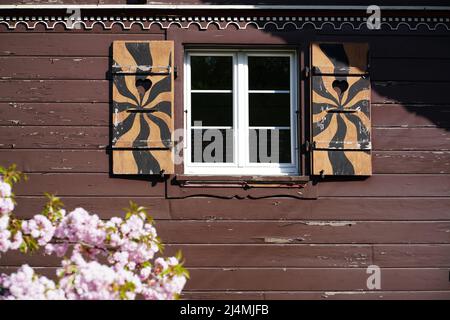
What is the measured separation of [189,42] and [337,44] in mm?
1223

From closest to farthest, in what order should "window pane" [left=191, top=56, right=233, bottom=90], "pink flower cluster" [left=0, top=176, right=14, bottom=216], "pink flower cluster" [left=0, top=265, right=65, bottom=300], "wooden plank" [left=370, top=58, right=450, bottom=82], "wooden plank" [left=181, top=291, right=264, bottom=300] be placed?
1. "pink flower cluster" [left=0, top=265, right=65, bottom=300]
2. "pink flower cluster" [left=0, top=176, right=14, bottom=216]
3. "wooden plank" [left=181, top=291, right=264, bottom=300]
4. "wooden plank" [left=370, top=58, right=450, bottom=82]
5. "window pane" [left=191, top=56, right=233, bottom=90]

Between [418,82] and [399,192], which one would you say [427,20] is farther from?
[399,192]

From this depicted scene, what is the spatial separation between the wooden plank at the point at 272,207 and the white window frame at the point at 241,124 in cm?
26

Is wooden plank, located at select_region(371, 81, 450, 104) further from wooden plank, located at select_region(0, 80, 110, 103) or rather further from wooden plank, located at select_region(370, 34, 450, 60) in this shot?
wooden plank, located at select_region(0, 80, 110, 103)

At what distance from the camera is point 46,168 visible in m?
4.69

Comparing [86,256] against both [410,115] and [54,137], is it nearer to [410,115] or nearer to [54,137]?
[54,137]

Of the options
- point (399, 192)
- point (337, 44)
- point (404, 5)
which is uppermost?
point (404, 5)

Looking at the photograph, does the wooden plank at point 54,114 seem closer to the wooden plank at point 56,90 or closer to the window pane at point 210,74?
the wooden plank at point 56,90

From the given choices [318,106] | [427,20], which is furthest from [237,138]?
[427,20]

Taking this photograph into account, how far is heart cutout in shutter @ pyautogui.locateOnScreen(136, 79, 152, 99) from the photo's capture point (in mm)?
4715

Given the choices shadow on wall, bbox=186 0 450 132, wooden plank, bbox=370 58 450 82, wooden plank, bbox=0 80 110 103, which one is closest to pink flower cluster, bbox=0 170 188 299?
wooden plank, bbox=0 80 110 103

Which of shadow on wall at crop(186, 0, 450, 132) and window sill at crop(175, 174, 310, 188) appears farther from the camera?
shadow on wall at crop(186, 0, 450, 132)

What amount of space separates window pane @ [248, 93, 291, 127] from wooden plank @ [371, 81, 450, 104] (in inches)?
29.3

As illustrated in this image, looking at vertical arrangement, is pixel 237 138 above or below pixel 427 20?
below
